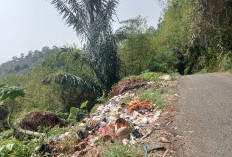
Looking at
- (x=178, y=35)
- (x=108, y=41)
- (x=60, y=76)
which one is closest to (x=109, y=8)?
(x=108, y=41)

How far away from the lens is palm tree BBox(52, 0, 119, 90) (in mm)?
9500

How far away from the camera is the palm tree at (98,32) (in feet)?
31.2

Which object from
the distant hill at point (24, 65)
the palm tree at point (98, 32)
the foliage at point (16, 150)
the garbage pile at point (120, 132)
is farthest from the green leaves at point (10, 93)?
the distant hill at point (24, 65)

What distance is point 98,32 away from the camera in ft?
31.1

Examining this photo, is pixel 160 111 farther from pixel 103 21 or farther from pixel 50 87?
pixel 50 87

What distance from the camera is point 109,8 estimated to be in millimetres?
10625

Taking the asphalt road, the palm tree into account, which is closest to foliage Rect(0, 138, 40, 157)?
the asphalt road

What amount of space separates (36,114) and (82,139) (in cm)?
270

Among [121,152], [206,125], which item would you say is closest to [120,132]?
[121,152]

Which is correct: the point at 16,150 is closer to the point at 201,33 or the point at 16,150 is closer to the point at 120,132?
the point at 120,132

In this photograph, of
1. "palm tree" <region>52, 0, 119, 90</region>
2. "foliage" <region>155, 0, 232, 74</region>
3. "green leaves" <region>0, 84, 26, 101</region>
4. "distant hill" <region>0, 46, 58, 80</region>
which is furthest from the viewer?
"distant hill" <region>0, 46, 58, 80</region>

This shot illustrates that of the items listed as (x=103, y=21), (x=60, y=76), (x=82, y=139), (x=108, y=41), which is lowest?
(x=82, y=139)

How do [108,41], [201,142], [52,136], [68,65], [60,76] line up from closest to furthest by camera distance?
[201,142] → [52,136] → [60,76] → [108,41] → [68,65]

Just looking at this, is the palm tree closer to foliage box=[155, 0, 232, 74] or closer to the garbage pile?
foliage box=[155, 0, 232, 74]
